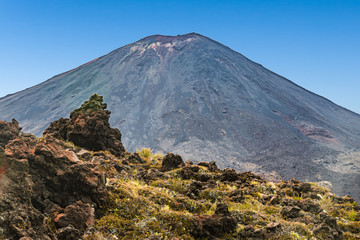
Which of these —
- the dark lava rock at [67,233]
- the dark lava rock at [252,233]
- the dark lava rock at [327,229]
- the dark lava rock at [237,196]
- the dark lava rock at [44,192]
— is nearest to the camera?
the dark lava rock at [44,192]

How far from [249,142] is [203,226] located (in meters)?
41.1

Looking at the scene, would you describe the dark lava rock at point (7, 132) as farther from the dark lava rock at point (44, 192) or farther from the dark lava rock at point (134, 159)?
the dark lava rock at point (134, 159)

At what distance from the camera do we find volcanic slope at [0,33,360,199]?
132 feet

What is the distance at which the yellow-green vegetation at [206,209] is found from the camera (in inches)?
227

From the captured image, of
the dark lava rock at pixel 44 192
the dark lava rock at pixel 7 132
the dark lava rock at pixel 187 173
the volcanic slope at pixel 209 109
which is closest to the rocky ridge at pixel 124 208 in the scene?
the dark lava rock at pixel 44 192

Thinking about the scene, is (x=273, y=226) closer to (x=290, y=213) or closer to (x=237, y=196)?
(x=290, y=213)

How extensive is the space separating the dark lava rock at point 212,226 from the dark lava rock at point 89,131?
7.86m

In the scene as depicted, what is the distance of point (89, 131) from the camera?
41.5 feet

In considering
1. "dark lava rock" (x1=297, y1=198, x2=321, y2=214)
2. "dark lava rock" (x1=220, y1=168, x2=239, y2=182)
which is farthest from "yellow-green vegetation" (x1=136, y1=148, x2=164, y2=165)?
"dark lava rock" (x1=297, y1=198, x2=321, y2=214)

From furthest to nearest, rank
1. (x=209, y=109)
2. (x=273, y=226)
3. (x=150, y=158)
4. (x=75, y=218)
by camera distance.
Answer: (x=209, y=109) → (x=150, y=158) → (x=273, y=226) → (x=75, y=218)

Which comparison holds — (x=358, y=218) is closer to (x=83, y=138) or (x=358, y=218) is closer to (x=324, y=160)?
(x=83, y=138)

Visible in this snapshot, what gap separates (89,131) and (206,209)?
7.26 m

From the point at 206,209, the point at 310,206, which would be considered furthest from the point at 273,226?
the point at 310,206

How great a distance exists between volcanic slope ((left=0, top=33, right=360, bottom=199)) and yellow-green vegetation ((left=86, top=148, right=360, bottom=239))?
2558cm
